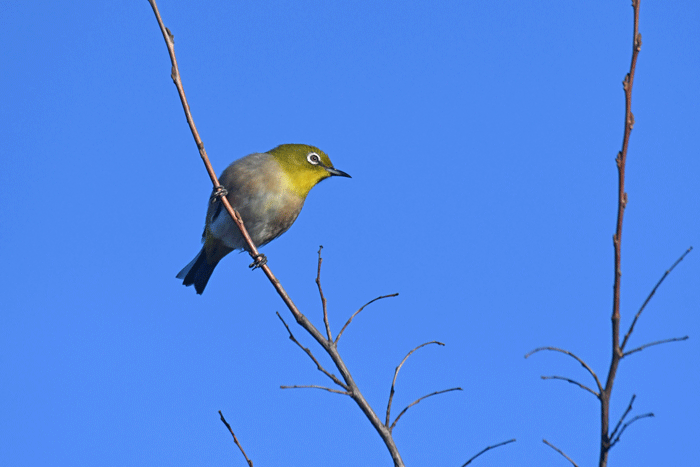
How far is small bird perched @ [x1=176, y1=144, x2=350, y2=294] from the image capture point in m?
8.34

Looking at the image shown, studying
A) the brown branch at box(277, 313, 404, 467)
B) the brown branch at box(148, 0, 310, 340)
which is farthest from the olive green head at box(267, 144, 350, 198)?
the brown branch at box(277, 313, 404, 467)

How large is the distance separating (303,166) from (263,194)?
0.85 meters

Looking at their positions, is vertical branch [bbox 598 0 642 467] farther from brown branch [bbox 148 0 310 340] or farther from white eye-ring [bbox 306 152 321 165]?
white eye-ring [bbox 306 152 321 165]

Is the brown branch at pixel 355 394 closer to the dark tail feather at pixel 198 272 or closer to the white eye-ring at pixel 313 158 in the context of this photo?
the white eye-ring at pixel 313 158

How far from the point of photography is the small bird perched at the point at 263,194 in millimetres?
8344

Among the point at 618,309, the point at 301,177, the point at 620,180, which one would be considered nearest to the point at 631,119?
the point at 620,180

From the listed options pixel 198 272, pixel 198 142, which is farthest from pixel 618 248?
pixel 198 272

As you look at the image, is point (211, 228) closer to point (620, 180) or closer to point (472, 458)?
point (472, 458)

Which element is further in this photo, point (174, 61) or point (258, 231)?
point (258, 231)

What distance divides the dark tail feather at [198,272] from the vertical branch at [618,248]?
7677 mm

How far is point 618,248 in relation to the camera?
223cm

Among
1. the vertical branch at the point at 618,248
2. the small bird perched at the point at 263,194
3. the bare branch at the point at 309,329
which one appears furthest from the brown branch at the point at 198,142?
the small bird perched at the point at 263,194

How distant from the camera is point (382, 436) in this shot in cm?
331

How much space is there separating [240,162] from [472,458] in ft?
20.5
